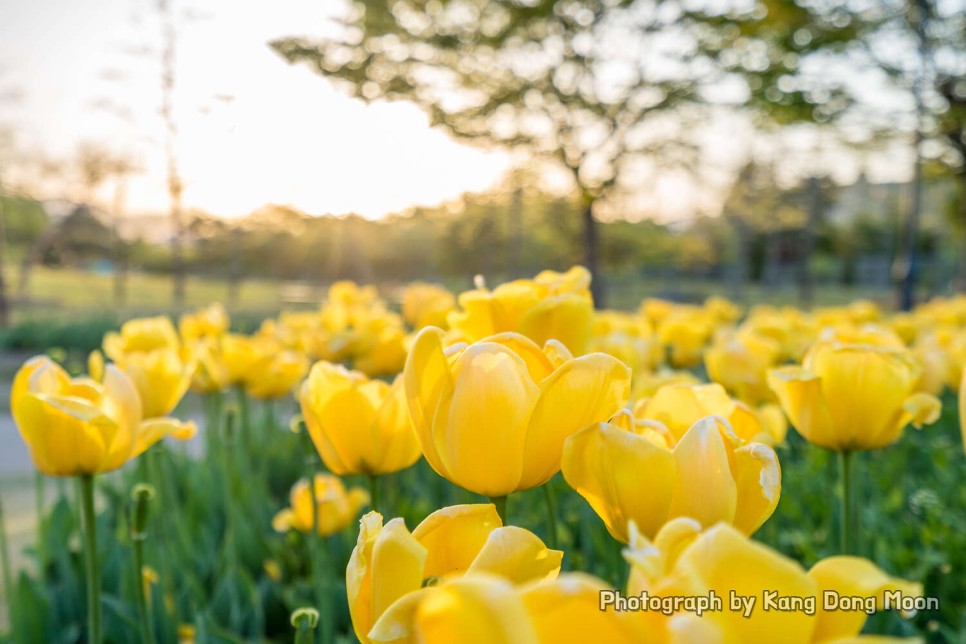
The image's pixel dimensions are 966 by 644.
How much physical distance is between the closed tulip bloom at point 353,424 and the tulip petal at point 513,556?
1.84 ft

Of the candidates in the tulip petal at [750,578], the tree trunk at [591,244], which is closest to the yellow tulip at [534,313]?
the tulip petal at [750,578]

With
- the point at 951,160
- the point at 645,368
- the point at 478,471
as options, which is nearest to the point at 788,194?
the point at 951,160

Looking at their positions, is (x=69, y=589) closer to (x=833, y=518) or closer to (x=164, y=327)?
(x=164, y=327)

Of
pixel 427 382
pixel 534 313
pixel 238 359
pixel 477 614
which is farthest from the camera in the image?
pixel 238 359

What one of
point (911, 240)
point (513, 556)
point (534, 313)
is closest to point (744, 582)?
point (513, 556)

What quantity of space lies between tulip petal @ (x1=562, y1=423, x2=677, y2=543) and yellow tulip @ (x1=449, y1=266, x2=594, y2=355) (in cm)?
43

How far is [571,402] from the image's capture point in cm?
65

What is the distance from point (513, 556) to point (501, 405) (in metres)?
0.22

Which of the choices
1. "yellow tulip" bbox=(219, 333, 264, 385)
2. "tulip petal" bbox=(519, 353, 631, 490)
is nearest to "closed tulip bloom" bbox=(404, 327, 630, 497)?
"tulip petal" bbox=(519, 353, 631, 490)

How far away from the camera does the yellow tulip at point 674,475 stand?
576 millimetres

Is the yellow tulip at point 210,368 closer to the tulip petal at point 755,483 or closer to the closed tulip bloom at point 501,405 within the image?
the closed tulip bloom at point 501,405

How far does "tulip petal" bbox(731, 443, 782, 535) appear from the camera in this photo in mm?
591

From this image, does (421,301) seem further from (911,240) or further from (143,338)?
(911,240)

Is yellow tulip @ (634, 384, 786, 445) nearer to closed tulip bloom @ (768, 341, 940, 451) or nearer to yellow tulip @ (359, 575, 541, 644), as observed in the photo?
closed tulip bloom @ (768, 341, 940, 451)
